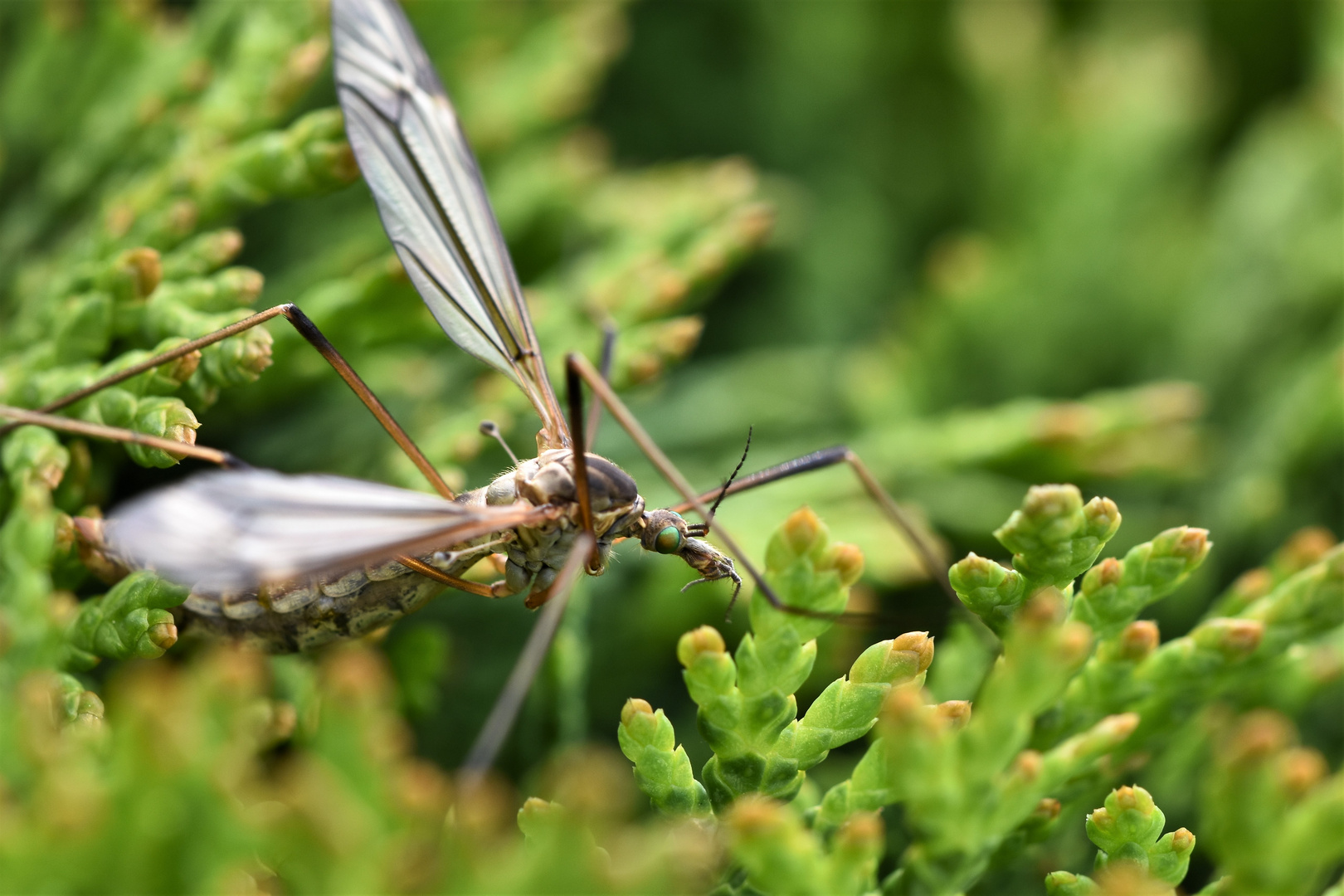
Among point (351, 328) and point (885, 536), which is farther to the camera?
point (885, 536)

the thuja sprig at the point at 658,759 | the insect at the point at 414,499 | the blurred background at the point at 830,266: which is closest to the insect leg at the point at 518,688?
the insect at the point at 414,499

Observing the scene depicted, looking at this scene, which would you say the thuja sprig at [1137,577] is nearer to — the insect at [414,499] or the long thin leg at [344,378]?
the insect at [414,499]

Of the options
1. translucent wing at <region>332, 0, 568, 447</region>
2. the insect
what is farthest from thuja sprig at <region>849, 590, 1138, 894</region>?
translucent wing at <region>332, 0, 568, 447</region>

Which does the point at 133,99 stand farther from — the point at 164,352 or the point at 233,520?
the point at 233,520

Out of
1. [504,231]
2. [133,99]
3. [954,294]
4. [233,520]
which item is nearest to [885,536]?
[954,294]

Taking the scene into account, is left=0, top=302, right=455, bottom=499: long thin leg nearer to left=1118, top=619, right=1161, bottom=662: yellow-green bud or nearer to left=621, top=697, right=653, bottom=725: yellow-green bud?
left=621, top=697, right=653, bottom=725: yellow-green bud

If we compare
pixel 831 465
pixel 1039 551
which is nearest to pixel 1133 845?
pixel 1039 551
